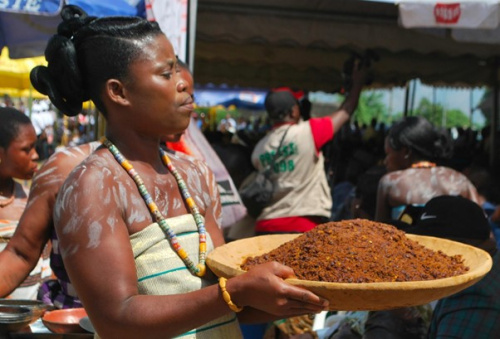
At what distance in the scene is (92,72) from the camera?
174 centimetres

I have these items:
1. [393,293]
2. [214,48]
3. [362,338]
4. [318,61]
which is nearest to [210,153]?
[362,338]

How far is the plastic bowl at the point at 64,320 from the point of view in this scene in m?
2.30

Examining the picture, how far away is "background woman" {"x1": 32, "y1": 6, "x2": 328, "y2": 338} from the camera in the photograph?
1.51 meters

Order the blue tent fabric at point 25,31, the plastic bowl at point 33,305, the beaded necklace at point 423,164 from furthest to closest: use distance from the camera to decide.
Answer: the blue tent fabric at point 25,31, the beaded necklace at point 423,164, the plastic bowl at point 33,305

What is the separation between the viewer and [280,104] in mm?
5301

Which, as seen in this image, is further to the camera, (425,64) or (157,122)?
(425,64)

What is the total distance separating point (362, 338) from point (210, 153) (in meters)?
1.54

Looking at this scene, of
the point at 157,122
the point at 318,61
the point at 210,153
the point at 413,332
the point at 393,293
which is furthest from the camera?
the point at 318,61

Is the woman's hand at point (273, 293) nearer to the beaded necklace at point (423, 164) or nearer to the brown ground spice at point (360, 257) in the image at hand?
the brown ground spice at point (360, 257)

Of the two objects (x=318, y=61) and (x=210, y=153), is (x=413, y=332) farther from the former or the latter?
(x=318, y=61)

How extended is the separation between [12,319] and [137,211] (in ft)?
2.54

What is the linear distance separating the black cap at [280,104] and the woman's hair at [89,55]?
11.6 feet

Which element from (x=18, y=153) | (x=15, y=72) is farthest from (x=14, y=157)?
(x=15, y=72)

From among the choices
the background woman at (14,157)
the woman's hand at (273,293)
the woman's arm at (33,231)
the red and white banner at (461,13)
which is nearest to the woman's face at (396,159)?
the red and white banner at (461,13)
